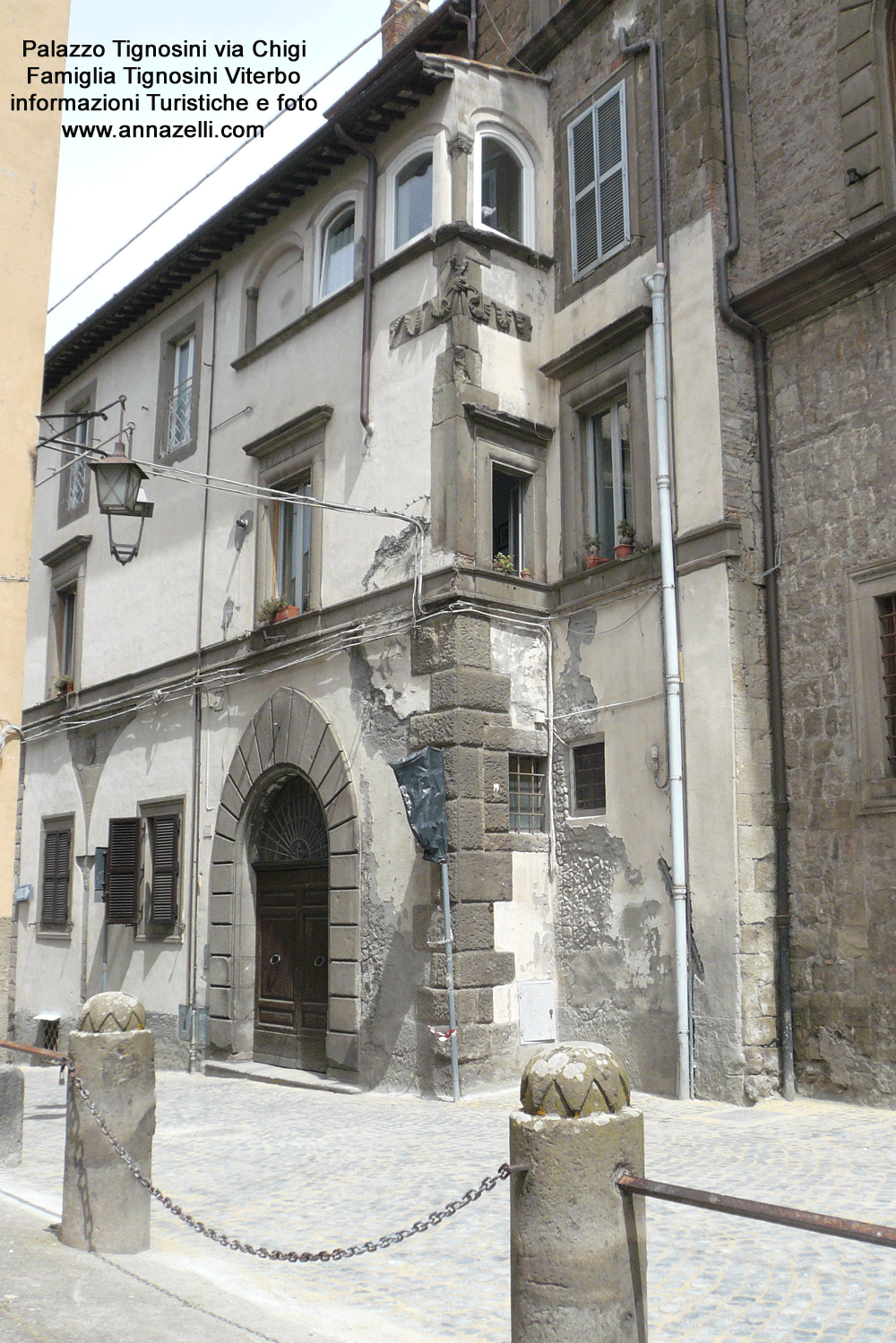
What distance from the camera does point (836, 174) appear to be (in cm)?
1012

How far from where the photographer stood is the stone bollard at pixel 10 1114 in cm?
759

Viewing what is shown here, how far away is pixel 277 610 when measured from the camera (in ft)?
43.3

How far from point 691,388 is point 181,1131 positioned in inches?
287

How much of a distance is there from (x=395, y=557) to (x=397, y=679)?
3.99 feet

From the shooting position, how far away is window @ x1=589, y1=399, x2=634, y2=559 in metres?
11.4

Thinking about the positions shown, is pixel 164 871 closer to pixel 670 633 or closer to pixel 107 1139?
pixel 670 633

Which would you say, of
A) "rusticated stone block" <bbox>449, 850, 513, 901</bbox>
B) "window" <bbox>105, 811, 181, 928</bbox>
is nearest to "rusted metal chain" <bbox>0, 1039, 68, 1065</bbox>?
"rusticated stone block" <bbox>449, 850, 513, 901</bbox>

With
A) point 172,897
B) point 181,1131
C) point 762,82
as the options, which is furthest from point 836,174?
point 172,897

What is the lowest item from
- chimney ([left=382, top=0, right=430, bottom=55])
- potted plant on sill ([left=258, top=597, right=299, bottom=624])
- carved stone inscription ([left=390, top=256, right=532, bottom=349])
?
potted plant on sill ([left=258, top=597, right=299, bottom=624])

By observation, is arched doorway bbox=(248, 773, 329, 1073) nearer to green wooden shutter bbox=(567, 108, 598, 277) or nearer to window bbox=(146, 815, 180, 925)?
window bbox=(146, 815, 180, 925)

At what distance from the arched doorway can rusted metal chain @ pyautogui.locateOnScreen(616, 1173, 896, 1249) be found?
9153 millimetres

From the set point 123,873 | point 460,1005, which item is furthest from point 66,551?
point 460,1005

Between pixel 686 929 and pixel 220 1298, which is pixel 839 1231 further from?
pixel 686 929

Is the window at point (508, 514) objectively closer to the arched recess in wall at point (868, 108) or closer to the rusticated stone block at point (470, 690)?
the rusticated stone block at point (470, 690)
